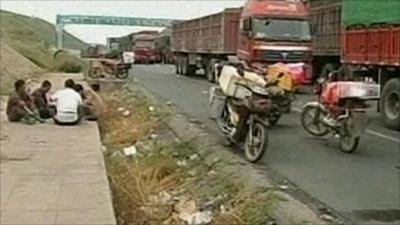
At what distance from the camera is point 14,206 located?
7.38m

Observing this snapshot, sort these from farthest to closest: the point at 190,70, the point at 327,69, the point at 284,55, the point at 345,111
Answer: the point at 190,70 < the point at 327,69 < the point at 284,55 < the point at 345,111

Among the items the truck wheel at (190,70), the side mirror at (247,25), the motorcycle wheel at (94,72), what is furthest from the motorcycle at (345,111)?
the truck wheel at (190,70)

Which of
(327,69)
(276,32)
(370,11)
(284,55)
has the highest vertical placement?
(370,11)

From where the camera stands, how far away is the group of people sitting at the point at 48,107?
14141 millimetres

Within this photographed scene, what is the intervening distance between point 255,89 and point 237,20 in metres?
22.6

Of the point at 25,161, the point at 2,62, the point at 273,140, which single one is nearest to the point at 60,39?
the point at 2,62

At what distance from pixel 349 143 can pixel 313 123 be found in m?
1.66

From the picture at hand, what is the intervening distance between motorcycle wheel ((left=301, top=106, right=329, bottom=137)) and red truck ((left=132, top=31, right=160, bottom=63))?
55.4m

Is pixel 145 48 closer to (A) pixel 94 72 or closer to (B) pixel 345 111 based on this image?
(A) pixel 94 72

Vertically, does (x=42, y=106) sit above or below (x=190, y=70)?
above

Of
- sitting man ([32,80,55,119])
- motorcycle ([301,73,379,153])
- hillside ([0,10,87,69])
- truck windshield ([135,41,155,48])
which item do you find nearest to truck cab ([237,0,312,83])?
hillside ([0,10,87,69])

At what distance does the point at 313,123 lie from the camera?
49.1ft

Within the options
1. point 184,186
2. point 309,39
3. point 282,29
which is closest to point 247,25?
point 282,29

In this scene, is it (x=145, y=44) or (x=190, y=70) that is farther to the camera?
(x=145, y=44)
